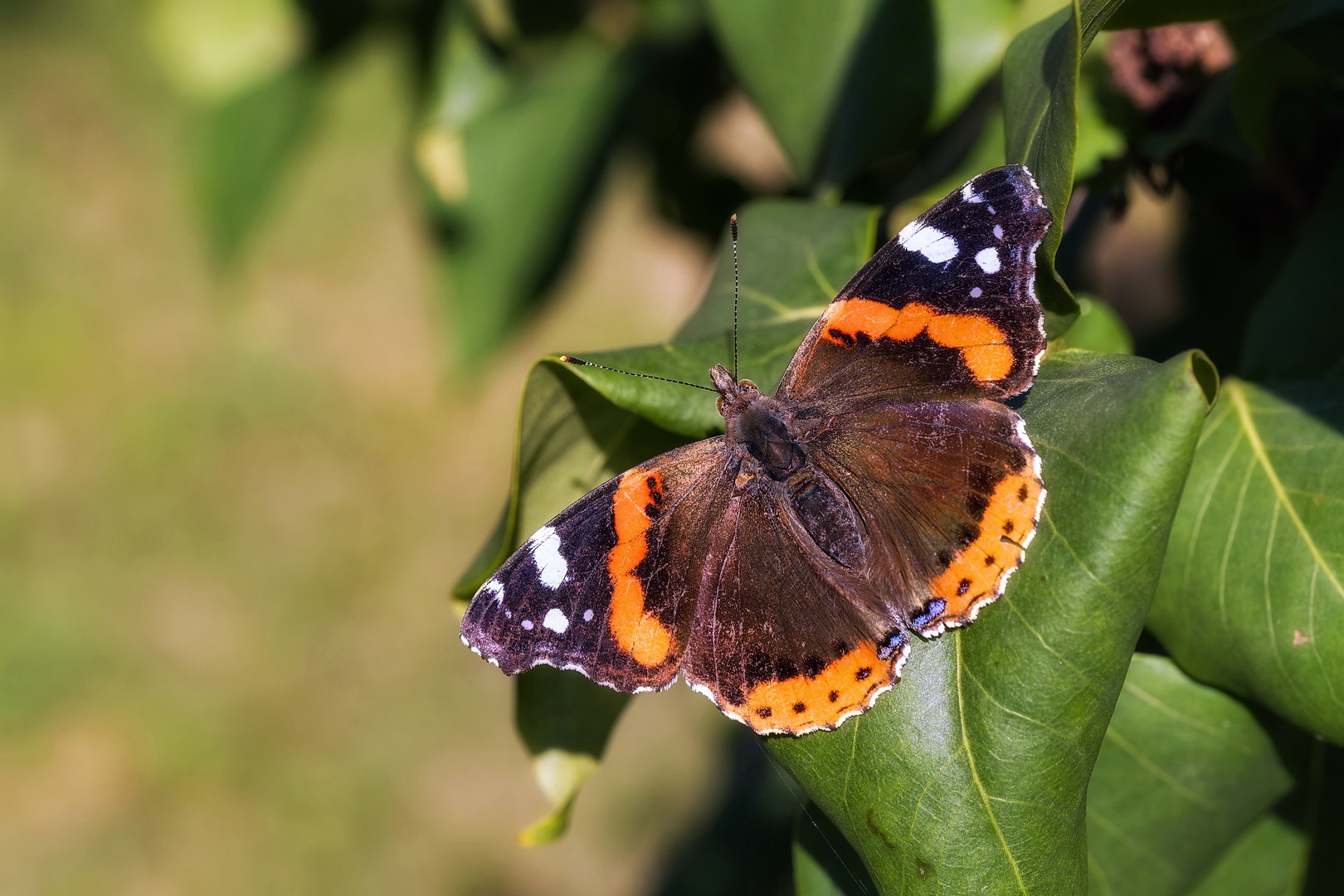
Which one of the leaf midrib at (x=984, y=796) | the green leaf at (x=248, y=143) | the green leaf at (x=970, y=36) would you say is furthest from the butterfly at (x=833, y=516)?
the green leaf at (x=248, y=143)

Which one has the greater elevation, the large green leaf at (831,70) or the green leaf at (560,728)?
the large green leaf at (831,70)

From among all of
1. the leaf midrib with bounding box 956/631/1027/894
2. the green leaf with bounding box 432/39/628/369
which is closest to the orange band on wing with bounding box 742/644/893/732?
the leaf midrib with bounding box 956/631/1027/894

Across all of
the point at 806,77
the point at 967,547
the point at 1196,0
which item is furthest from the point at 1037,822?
the point at 806,77

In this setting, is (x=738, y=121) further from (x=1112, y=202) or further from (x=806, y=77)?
(x=1112, y=202)

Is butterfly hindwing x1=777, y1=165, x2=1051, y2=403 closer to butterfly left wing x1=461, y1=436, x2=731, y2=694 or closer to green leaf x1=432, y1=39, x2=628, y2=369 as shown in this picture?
butterfly left wing x1=461, y1=436, x2=731, y2=694

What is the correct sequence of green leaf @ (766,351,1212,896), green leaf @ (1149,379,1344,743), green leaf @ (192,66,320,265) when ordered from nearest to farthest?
green leaf @ (766,351,1212,896)
green leaf @ (1149,379,1344,743)
green leaf @ (192,66,320,265)

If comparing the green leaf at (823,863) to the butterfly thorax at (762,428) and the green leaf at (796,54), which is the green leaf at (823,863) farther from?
the green leaf at (796,54)

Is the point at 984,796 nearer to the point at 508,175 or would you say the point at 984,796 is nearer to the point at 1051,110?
the point at 1051,110
